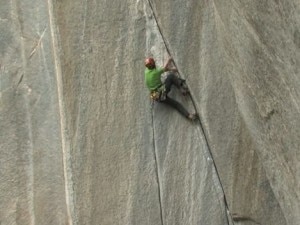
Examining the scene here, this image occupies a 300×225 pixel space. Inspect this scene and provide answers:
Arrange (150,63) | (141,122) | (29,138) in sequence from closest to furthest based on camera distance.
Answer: (150,63) → (141,122) → (29,138)

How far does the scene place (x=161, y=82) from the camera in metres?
6.93

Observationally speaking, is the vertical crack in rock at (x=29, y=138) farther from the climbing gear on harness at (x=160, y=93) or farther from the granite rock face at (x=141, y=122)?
the climbing gear on harness at (x=160, y=93)

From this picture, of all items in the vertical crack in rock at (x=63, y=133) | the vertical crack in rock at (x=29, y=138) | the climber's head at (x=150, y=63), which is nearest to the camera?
the climber's head at (x=150, y=63)

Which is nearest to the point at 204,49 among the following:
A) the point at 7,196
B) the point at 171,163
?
the point at 171,163

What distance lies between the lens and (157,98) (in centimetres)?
696

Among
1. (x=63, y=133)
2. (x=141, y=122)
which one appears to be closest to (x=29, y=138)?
(x=63, y=133)

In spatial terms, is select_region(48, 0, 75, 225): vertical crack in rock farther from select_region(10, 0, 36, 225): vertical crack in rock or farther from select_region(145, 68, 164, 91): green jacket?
select_region(145, 68, 164, 91): green jacket

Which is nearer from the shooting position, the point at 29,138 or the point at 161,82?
the point at 161,82

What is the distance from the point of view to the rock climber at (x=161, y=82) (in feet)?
22.7

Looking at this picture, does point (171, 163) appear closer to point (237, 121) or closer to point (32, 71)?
point (237, 121)

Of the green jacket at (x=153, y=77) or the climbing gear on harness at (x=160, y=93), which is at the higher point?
the green jacket at (x=153, y=77)

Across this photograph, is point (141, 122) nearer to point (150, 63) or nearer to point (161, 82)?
point (161, 82)

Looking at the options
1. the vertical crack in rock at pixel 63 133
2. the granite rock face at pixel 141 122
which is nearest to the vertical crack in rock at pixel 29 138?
the granite rock face at pixel 141 122

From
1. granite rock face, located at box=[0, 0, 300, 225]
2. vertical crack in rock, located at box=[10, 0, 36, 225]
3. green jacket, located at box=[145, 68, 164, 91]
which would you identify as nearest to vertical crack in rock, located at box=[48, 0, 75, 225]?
granite rock face, located at box=[0, 0, 300, 225]
